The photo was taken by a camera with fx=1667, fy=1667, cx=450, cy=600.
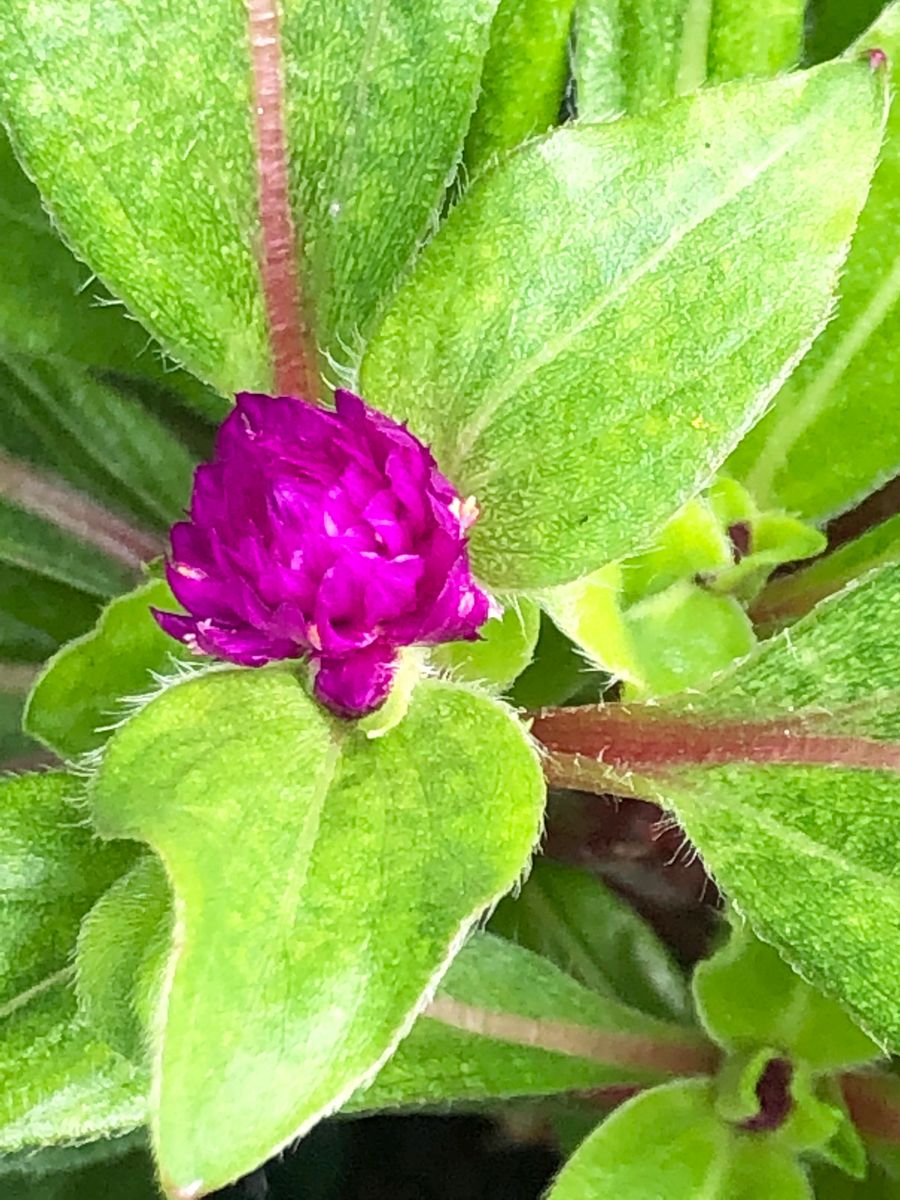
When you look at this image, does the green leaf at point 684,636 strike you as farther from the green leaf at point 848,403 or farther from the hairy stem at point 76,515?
the hairy stem at point 76,515

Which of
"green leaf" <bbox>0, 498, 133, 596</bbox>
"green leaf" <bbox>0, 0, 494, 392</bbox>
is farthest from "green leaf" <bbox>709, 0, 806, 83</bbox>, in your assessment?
"green leaf" <bbox>0, 498, 133, 596</bbox>

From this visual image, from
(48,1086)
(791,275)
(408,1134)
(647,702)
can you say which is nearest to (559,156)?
(791,275)

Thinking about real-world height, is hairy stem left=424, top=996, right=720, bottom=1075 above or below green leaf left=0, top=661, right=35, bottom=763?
below

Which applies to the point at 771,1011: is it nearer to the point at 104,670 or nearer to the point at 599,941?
the point at 599,941

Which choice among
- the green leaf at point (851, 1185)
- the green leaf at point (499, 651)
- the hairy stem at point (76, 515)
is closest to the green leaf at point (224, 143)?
the green leaf at point (499, 651)

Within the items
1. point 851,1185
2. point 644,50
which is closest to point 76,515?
point 644,50

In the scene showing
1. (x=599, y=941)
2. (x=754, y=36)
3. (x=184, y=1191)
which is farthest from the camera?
(x=599, y=941)

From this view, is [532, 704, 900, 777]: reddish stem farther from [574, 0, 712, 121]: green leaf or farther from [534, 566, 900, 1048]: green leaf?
[574, 0, 712, 121]: green leaf
